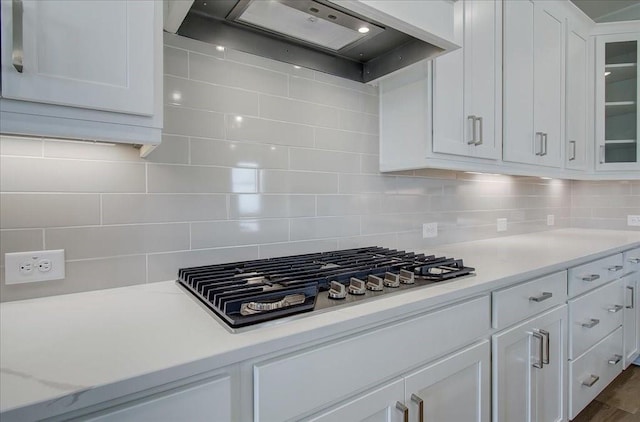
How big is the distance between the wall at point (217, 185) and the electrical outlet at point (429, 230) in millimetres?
45

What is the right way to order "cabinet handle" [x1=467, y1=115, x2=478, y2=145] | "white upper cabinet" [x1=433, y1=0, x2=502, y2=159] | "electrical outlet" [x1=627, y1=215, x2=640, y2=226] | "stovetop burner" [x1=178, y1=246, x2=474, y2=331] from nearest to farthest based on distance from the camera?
"stovetop burner" [x1=178, y1=246, x2=474, y2=331]
"white upper cabinet" [x1=433, y1=0, x2=502, y2=159]
"cabinet handle" [x1=467, y1=115, x2=478, y2=145]
"electrical outlet" [x1=627, y1=215, x2=640, y2=226]

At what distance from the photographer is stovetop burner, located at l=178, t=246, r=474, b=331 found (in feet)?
2.66

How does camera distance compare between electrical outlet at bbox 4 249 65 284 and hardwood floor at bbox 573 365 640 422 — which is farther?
hardwood floor at bbox 573 365 640 422

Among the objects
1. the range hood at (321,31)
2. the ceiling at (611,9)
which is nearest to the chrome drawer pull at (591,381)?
the range hood at (321,31)

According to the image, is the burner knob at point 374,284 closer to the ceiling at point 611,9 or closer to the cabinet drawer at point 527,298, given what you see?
the cabinet drawer at point 527,298

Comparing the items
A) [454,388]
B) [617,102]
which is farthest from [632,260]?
[454,388]

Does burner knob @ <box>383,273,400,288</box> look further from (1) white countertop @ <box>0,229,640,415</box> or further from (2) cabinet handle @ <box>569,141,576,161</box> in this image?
(2) cabinet handle @ <box>569,141,576,161</box>

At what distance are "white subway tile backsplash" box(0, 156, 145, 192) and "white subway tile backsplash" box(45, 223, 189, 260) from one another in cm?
12

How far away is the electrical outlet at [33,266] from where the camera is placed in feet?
3.09

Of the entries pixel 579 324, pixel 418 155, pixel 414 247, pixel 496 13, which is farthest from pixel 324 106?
pixel 579 324

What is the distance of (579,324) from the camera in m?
1.70

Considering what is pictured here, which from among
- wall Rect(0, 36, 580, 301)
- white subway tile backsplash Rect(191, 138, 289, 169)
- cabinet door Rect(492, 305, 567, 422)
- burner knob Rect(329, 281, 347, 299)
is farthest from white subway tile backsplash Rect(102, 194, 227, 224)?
cabinet door Rect(492, 305, 567, 422)

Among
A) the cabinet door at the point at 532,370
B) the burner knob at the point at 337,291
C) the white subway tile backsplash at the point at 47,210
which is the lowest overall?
the cabinet door at the point at 532,370

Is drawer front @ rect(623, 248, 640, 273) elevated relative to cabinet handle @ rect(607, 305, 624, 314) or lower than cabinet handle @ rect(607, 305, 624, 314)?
elevated
